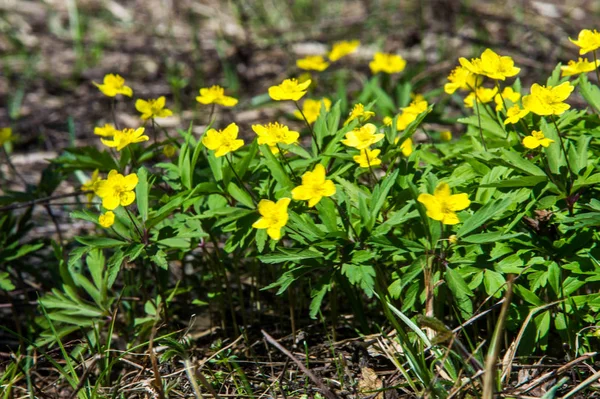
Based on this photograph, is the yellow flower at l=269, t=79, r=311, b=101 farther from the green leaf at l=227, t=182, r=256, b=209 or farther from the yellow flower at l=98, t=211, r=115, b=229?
the yellow flower at l=98, t=211, r=115, b=229

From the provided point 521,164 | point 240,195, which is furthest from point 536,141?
point 240,195

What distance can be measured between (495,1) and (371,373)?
193 inches

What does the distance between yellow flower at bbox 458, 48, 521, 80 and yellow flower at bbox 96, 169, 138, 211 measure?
1017 mm

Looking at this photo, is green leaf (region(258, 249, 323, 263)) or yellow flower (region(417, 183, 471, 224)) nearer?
yellow flower (region(417, 183, 471, 224))

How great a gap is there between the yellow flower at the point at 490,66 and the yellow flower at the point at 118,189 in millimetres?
1017

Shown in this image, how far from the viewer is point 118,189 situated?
197 centimetres

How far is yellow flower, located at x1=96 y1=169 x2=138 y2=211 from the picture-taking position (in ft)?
6.41

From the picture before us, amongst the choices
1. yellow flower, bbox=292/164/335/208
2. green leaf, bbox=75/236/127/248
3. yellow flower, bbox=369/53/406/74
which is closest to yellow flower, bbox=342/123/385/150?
yellow flower, bbox=292/164/335/208

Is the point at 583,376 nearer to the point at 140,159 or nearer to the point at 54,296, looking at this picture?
the point at 140,159

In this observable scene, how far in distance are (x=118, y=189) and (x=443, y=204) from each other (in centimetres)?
93

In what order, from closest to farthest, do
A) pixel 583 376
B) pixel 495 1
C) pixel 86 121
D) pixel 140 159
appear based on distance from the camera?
pixel 583 376, pixel 140 159, pixel 86 121, pixel 495 1

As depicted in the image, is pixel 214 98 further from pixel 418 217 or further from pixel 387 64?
pixel 387 64

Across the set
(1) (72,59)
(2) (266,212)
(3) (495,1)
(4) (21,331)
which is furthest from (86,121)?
(3) (495,1)

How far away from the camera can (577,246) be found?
1.88 meters
